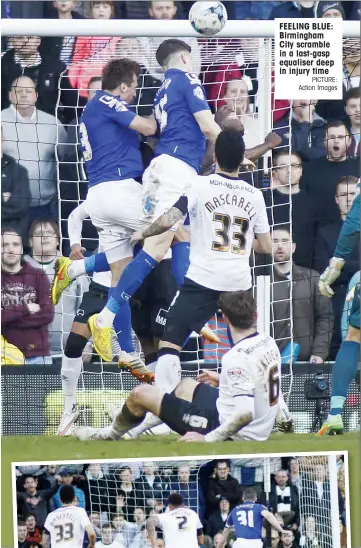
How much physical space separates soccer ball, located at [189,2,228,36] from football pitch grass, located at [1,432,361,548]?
1.65 metres

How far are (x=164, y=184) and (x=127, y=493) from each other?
1.30 m

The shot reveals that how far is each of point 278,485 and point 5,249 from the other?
1.53m

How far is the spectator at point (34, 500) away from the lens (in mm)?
4461

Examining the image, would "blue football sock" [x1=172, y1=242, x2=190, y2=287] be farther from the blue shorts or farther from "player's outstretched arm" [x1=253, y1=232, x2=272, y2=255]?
the blue shorts

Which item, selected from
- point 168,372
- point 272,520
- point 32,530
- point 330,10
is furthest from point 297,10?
point 32,530

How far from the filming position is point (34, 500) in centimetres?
447

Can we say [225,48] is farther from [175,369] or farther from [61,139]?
[175,369]

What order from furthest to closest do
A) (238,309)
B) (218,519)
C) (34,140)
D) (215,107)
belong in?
(34,140), (215,107), (238,309), (218,519)

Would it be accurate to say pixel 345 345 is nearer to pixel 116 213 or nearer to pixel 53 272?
pixel 116 213

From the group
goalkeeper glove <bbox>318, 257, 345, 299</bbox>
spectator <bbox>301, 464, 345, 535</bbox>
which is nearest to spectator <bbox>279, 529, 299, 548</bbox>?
spectator <bbox>301, 464, 345, 535</bbox>

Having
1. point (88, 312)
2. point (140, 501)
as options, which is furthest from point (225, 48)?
point (140, 501)

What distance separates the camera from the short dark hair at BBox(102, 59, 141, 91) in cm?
502

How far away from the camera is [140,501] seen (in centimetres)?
441

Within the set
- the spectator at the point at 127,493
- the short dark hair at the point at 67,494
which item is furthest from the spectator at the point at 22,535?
the spectator at the point at 127,493
